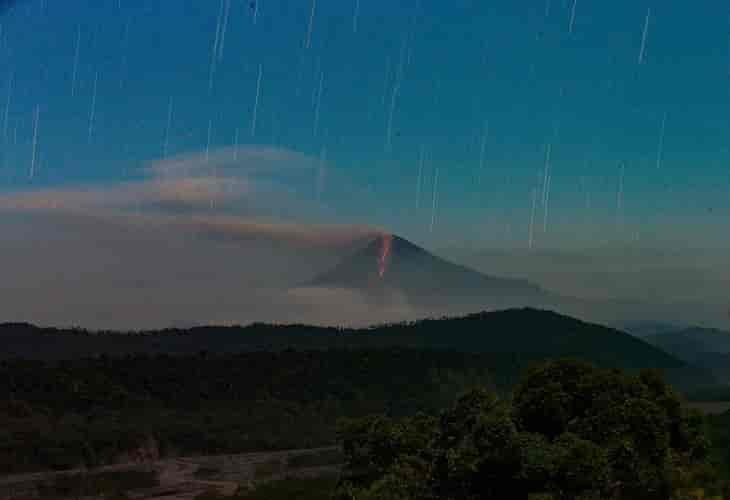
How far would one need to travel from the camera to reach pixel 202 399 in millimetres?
112438

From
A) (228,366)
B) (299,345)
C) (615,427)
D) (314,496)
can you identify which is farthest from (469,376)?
(615,427)

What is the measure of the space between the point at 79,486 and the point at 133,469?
33.1ft

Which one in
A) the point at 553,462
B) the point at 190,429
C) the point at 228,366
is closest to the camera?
the point at 553,462

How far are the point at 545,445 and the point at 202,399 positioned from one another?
94.5 meters

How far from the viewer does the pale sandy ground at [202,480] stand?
231ft

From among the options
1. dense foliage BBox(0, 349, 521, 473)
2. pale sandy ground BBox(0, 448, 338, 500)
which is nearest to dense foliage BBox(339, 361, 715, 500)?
pale sandy ground BBox(0, 448, 338, 500)

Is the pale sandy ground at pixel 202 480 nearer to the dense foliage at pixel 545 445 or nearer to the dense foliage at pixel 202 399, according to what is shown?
the dense foliage at pixel 202 399

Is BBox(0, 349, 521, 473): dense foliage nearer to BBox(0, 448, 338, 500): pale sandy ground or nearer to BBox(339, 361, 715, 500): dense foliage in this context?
BBox(0, 448, 338, 500): pale sandy ground

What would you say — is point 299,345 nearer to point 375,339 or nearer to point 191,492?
point 375,339

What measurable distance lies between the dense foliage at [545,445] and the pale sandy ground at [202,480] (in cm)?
4499

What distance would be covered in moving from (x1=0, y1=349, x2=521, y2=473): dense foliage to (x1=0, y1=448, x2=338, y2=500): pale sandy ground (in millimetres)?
3761

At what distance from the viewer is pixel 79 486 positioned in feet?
242

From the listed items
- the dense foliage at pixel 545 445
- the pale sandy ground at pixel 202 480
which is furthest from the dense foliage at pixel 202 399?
the dense foliage at pixel 545 445

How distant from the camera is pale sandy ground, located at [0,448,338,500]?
70438 millimetres
